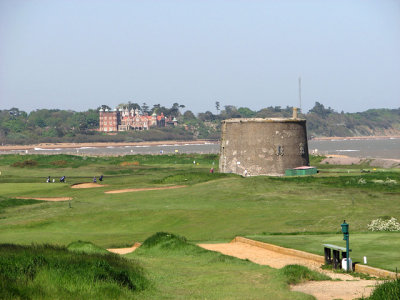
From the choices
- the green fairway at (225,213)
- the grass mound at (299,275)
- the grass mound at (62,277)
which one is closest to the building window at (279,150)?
the green fairway at (225,213)

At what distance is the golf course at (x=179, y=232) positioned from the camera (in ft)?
64.3

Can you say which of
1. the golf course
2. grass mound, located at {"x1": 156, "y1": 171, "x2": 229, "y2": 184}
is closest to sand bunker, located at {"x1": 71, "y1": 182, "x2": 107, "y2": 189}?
the golf course

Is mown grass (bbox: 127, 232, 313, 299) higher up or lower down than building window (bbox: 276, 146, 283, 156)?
lower down

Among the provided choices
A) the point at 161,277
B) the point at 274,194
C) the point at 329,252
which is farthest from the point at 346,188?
the point at 161,277

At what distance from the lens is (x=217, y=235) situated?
126ft

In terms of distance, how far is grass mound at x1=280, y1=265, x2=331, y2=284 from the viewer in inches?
848

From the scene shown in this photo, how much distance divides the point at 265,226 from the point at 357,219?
16.7 ft

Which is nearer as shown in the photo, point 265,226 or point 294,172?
point 265,226

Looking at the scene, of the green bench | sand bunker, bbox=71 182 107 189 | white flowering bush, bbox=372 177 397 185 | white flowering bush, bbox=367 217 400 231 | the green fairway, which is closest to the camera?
the green bench

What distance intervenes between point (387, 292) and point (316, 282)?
478 centimetres

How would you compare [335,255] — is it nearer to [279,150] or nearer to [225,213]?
[225,213]

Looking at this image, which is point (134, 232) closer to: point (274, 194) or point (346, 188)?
point (274, 194)

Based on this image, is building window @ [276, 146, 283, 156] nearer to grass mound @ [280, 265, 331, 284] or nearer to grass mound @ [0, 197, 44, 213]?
grass mound @ [0, 197, 44, 213]

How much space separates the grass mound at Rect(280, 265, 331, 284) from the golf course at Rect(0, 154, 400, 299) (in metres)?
0.05
